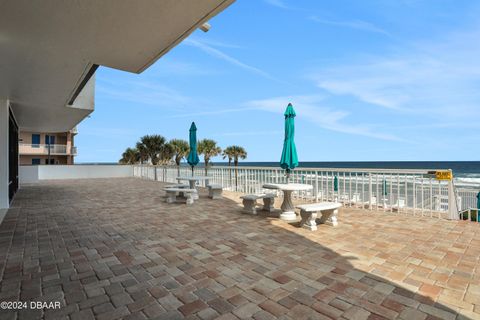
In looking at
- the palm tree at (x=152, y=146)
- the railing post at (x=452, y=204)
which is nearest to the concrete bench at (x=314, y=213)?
the railing post at (x=452, y=204)

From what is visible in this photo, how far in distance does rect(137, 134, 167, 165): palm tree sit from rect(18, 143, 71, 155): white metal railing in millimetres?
7116

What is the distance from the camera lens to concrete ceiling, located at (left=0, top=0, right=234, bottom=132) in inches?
95.7

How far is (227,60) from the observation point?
1223 centimetres

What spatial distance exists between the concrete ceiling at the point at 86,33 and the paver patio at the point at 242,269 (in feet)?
8.55

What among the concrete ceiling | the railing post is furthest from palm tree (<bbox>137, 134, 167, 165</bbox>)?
the railing post

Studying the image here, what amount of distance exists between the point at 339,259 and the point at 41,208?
6.77m

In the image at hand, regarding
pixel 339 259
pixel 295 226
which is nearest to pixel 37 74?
pixel 295 226

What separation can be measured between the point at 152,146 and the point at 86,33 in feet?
73.1

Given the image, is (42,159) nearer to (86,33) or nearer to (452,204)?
(86,33)

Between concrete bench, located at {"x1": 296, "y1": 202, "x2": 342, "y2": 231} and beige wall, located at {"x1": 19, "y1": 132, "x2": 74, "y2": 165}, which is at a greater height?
beige wall, located at {"x1": 19, "y1": 132, "x2": 74, "y2": 165}

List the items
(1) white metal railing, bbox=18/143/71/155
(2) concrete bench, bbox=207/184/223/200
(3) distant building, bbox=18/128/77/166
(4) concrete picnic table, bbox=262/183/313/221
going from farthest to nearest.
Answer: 1. (3) distant building, bbox=18/128/77/166
2. (1) white metal railing, bbox=18/143/71/155
3. (2) concrete bench, bbox=207/184/223/200
4. (4) concrete picnic table, bbox=262/183/313/221

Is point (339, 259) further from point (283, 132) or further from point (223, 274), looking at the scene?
point (283, 132)

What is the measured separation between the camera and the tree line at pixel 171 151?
24.3m

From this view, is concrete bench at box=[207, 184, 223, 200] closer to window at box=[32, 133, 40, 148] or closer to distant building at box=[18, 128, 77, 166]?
distant building at box=[18, 128, 77, 166]
